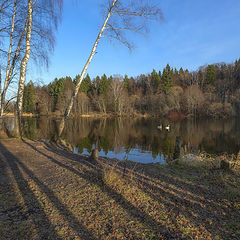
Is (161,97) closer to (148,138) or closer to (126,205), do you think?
(148,138)

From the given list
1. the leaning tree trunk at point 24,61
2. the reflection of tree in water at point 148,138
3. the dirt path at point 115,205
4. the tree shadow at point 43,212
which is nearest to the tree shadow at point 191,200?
the dirt path at point 115,205

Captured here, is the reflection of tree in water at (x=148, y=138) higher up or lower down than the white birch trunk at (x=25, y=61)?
lower down

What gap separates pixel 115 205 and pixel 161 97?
54.4 metres

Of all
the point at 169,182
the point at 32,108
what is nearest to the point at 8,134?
the point at 169,182

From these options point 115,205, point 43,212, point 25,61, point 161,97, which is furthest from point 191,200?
point 161,97

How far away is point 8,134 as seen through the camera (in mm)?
11000

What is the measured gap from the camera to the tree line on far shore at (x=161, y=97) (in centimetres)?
5131

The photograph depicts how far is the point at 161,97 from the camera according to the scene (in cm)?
5519

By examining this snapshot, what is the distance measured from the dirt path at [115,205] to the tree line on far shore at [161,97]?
4645 centimetres

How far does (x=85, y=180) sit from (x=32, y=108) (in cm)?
6385

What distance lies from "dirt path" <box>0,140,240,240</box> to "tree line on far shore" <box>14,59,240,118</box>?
152ft

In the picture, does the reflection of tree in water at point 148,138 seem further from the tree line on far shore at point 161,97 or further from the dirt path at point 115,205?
the tree line on far shore at point 161,97

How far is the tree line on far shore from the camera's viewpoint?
51.3 metres

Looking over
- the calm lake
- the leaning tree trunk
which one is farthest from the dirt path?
the leaning tree trunk
